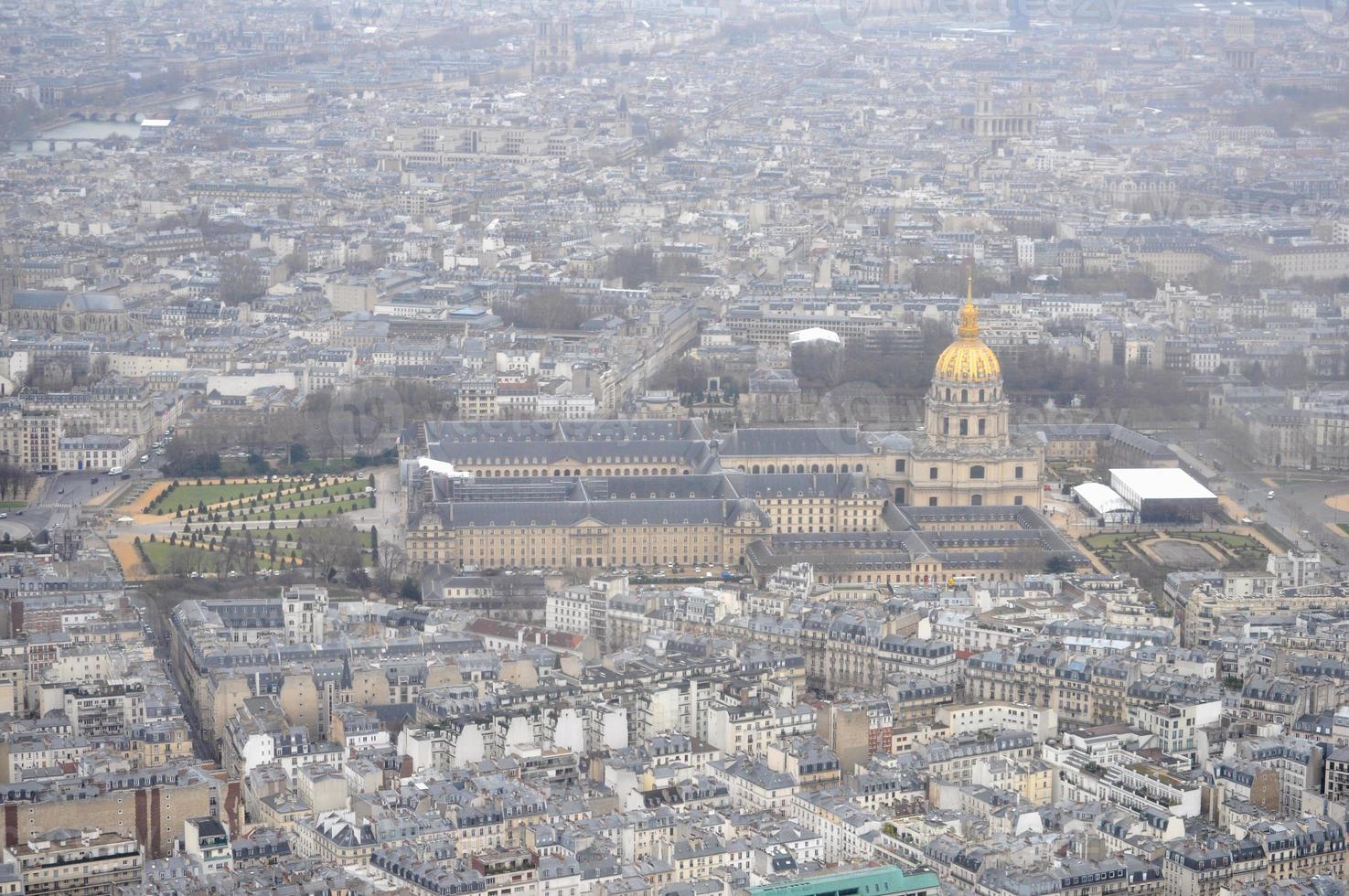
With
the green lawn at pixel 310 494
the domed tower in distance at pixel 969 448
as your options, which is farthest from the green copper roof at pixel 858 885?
the green lawn at pixel 310 494

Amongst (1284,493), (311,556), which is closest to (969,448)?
(1284,493)

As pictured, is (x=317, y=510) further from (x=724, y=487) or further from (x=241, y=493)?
(x=724, y=487)

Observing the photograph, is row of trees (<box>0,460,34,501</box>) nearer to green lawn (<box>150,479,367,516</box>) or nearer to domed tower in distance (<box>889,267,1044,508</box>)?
green lawn (<box>150,479,367,516</box>)

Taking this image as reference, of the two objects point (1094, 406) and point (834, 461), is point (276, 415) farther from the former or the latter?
point (1094, 406)

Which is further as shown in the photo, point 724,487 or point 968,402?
point 968,402

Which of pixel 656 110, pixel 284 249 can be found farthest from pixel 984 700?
pixel 656 110

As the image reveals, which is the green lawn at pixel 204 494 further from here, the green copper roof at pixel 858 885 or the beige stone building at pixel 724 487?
the green copper roof at pixel 858 885
